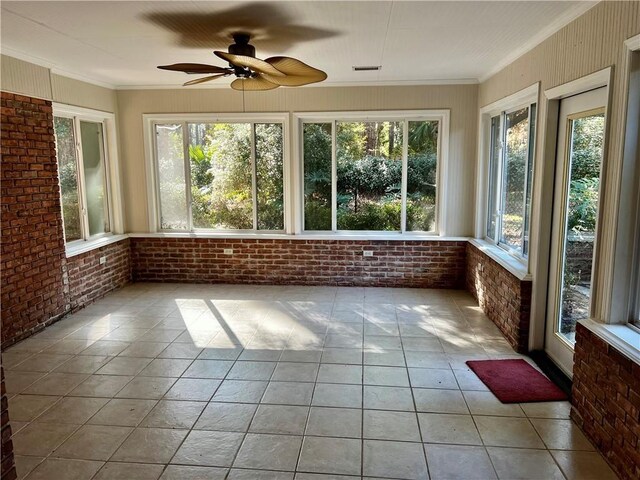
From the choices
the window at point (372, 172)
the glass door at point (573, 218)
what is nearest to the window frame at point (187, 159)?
the window at point (372, 172)

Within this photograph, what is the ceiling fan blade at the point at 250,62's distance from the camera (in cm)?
295

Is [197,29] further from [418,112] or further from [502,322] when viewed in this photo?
[502,322]

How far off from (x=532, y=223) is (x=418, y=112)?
239 cm

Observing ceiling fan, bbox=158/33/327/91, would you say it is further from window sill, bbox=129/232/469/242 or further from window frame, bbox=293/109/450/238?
window sill, bbox=129/232/469/242

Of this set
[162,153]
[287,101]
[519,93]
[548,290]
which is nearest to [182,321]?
[162,153]

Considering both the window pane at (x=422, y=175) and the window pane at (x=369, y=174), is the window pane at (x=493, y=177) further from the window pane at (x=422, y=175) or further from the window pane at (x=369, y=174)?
the window pane at (x=369, y=174)

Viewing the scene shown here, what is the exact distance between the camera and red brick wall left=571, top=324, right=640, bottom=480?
2.20 meters

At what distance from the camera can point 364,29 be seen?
11.2ft

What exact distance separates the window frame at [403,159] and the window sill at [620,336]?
3.24 meters

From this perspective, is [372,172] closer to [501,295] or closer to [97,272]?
[501,295]

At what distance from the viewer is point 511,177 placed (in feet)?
15.1

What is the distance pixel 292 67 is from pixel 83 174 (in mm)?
3424

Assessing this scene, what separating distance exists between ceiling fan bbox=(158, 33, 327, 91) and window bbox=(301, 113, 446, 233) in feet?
6.86

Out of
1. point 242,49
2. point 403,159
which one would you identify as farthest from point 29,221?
point 403,159
